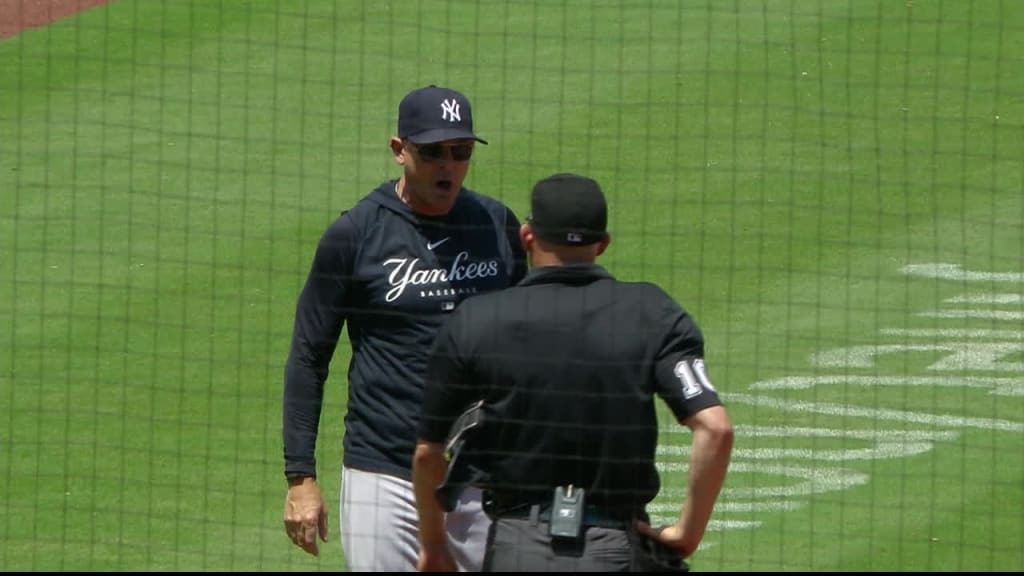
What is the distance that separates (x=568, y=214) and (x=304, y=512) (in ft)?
4.91

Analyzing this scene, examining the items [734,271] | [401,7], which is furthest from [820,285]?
[401,7]

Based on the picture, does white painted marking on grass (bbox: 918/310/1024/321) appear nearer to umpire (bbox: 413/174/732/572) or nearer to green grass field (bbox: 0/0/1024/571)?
green grass field (bbox: 0/0/1024/571)

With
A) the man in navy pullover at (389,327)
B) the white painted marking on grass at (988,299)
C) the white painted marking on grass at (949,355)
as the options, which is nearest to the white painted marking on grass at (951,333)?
the white painted marking on grass at (949,355)

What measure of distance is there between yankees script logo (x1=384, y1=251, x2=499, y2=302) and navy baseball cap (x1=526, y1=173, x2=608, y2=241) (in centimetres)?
92

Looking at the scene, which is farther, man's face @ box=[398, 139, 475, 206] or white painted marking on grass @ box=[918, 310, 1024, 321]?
white painted marking on grass @ box=[918, 310, 1024, 321]

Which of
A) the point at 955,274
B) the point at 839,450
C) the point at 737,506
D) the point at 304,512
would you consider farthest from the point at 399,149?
the point at 955,274

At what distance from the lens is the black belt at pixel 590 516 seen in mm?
5141

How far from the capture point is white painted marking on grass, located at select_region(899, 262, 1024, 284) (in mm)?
11086

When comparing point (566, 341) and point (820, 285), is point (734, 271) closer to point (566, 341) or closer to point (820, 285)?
point (820, 285)

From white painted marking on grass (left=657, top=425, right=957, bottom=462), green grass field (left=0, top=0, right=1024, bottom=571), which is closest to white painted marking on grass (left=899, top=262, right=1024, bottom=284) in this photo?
green grass field (left=0, top=0, right=1024, bottom=571)

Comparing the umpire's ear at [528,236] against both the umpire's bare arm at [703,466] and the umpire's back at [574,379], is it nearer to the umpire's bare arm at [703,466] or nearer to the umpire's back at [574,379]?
the umpire's back at [574,379]

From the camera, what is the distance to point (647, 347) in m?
5.12

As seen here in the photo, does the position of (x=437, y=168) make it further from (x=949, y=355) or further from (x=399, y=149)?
(x=949, y=355)

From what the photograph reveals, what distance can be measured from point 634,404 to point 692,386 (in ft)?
0.53
